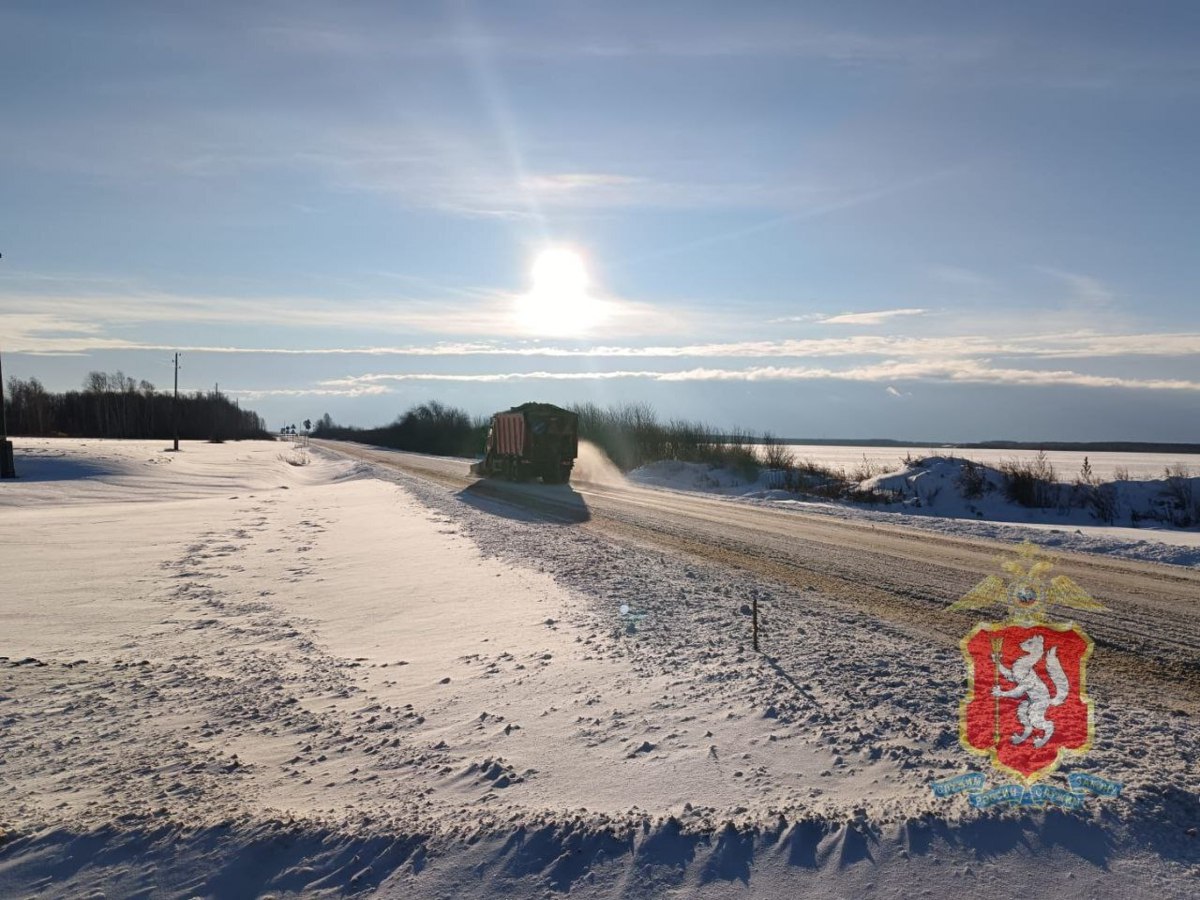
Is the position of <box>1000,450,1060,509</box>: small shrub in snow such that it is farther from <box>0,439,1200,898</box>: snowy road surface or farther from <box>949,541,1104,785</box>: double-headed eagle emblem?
<box>949,541,1104,785</box>: double-headed eagle emblem

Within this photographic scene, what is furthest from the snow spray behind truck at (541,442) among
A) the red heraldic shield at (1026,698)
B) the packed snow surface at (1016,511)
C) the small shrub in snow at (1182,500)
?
the red heraldic shield at (1026,698)

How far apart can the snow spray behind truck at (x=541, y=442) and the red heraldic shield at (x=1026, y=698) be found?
2492 centimetres

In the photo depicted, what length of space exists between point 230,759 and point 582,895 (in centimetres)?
263

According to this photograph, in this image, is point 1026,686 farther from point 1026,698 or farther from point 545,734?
point 545,734

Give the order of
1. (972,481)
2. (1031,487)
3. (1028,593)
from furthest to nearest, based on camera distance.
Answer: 1. (972,481)
2. (1031,487)
3. (1028,593)

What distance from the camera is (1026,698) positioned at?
5742 mm

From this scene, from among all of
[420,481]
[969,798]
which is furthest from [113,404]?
[969,798]

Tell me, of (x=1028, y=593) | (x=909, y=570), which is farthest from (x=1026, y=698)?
(x=909, y=570)

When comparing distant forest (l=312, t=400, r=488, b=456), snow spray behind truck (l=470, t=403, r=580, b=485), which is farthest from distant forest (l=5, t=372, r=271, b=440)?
snow spray behind truck (l=470, t=403, r=580, b=485)

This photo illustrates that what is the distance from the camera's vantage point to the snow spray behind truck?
32250 millimetres

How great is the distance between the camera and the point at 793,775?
4.65 metres

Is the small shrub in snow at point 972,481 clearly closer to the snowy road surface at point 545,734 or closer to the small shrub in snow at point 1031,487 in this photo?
the small shrub in snow at point 1031,487

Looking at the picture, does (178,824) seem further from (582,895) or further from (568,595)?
(568,595)

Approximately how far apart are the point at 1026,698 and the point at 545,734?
3272mm
